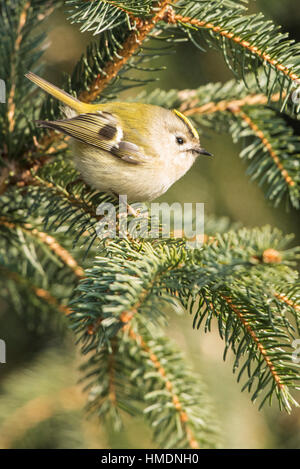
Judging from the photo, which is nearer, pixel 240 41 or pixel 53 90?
pixel 240 41

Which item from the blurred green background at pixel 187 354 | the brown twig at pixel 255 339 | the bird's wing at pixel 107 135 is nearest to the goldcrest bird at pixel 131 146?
the bird's wing at pixel 107 135

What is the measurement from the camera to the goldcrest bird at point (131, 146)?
53.1 inches

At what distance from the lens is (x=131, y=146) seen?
1.51 meters

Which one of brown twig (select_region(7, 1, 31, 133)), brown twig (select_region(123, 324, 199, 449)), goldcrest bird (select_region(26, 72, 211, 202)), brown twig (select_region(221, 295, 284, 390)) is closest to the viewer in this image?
brown twig (select_region(221, 295, 284, 390))

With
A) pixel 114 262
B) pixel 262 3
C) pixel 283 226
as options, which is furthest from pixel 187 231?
pixel 262 3

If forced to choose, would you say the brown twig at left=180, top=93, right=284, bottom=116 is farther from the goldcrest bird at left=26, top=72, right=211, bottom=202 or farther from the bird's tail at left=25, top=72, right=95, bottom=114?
the bird's tail at left=25, top=72, right=95, bottom=114

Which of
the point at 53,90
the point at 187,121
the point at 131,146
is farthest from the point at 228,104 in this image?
the point at 53,90

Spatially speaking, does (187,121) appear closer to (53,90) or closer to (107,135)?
(107,135)

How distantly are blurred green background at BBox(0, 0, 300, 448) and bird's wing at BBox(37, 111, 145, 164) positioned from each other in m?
0.24

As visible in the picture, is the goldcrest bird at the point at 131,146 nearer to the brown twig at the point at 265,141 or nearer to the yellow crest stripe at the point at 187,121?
the yellow crest stripe at the point at 187,121

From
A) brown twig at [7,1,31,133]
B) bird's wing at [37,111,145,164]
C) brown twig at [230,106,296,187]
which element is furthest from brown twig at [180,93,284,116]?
brown twig at [7,1,31,133]

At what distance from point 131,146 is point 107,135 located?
0.27 ft

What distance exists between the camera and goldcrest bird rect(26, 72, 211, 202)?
1348 mm
